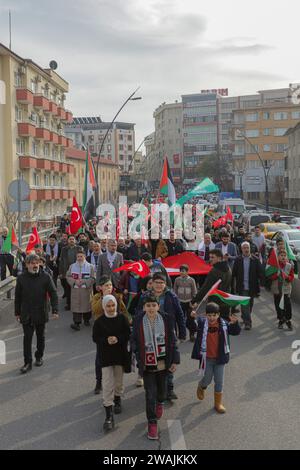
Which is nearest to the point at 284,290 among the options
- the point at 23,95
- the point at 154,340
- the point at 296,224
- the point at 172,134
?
the point at 154,340

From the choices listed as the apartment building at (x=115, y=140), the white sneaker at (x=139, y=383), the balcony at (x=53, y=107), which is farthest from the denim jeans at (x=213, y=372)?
the apartment building at (x=115, y=140)

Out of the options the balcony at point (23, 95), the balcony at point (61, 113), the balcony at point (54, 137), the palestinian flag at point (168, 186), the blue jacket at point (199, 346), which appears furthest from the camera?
the balcony at point (61, 113)

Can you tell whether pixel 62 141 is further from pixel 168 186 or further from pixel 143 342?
pixel 143 342

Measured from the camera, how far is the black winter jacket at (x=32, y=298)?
338 inches

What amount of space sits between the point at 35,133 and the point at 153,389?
38.9 metres

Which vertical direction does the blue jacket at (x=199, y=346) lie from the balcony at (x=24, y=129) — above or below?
below

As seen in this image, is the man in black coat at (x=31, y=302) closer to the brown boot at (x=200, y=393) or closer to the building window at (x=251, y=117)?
the brown boot at (x=200, y=393)

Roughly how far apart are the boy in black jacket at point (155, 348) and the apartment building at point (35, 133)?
28.5 metres

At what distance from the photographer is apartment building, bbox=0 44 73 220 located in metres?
38.8

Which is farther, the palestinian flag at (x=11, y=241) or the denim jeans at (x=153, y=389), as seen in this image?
the palestinian flag at (x=11, y=241)

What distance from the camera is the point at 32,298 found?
8.63 metres

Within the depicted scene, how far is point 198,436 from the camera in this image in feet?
19.6
